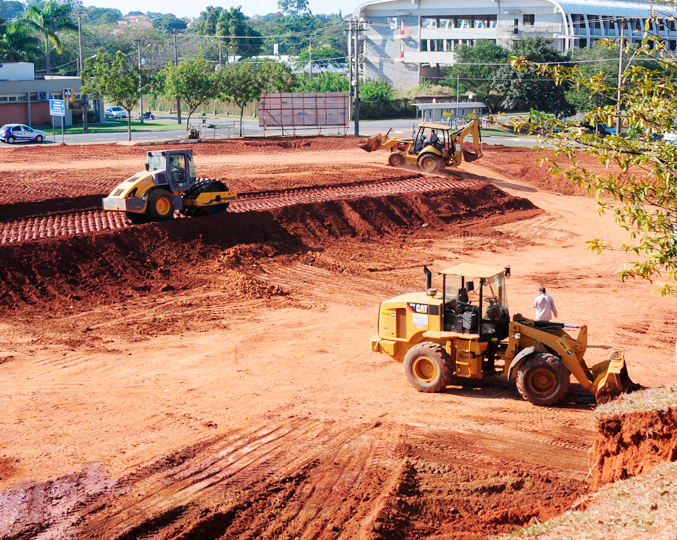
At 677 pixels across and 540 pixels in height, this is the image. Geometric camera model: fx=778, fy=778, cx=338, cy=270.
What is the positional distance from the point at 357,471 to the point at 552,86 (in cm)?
5963

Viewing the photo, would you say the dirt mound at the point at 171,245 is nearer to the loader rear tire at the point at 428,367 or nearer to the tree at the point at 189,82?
the loader rear tire at the point at 428,367

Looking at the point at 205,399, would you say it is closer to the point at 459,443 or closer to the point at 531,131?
the point at 459,443

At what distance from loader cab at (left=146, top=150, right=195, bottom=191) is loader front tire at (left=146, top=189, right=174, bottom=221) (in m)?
0.32

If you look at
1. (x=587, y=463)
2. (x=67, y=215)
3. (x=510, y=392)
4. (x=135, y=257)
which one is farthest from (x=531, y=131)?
(x=67, y=215)

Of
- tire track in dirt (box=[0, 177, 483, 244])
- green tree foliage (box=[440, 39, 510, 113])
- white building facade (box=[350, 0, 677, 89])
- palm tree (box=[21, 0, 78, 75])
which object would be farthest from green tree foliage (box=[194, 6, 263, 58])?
tire track in dirt (box=[0, 177, 483, 244])

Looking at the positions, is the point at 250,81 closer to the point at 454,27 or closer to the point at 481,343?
the point at 454,27

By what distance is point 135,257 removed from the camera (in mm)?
22859

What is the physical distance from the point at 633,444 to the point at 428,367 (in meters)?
4.67

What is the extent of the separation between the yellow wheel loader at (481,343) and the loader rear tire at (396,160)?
24.7 meters

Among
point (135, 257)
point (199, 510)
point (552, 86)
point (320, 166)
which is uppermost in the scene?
point (552, 86)

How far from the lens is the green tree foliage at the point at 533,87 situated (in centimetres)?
6575

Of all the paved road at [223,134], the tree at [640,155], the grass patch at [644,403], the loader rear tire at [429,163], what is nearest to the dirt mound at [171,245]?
the loader rear tire at [429,163]

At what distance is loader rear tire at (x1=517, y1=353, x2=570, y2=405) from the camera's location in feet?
42.9

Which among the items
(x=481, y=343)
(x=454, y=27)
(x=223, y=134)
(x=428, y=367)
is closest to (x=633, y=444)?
(x=481, y=343)
